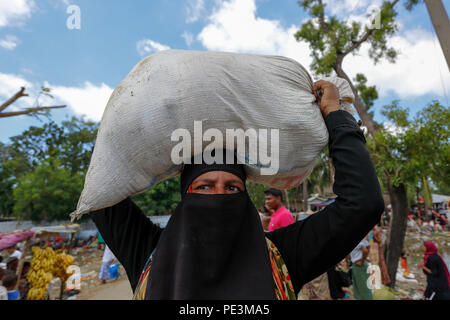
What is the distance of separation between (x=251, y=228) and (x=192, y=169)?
1.31 ft

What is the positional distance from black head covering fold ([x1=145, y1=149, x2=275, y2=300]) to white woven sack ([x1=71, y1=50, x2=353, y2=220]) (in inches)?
8.5

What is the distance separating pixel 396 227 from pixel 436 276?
1245 mm

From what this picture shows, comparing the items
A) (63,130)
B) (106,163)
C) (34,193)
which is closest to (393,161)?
(106,163)

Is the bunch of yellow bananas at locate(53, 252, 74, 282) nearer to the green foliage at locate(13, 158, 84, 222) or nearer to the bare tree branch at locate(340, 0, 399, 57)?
the bare tree branch at locate(340, 0, 399, 57)

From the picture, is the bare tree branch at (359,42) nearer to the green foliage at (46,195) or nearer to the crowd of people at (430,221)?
the crowd of people at (430,221)

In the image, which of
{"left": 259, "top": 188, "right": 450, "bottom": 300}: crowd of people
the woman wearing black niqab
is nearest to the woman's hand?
the woman wearing black niqab

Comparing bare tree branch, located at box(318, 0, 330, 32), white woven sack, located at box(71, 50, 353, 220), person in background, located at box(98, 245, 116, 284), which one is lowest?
person in background, located at box(98, 245, 116, 284)

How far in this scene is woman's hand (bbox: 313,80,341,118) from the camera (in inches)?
45.0

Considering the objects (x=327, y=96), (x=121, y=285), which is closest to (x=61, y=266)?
(x=121, y=285)

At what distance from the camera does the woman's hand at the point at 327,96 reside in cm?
114

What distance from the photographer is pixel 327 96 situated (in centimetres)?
117

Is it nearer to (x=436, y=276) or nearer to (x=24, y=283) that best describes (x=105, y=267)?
(x=24, y=283)

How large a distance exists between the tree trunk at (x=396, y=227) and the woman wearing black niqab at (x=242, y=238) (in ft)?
18.5
